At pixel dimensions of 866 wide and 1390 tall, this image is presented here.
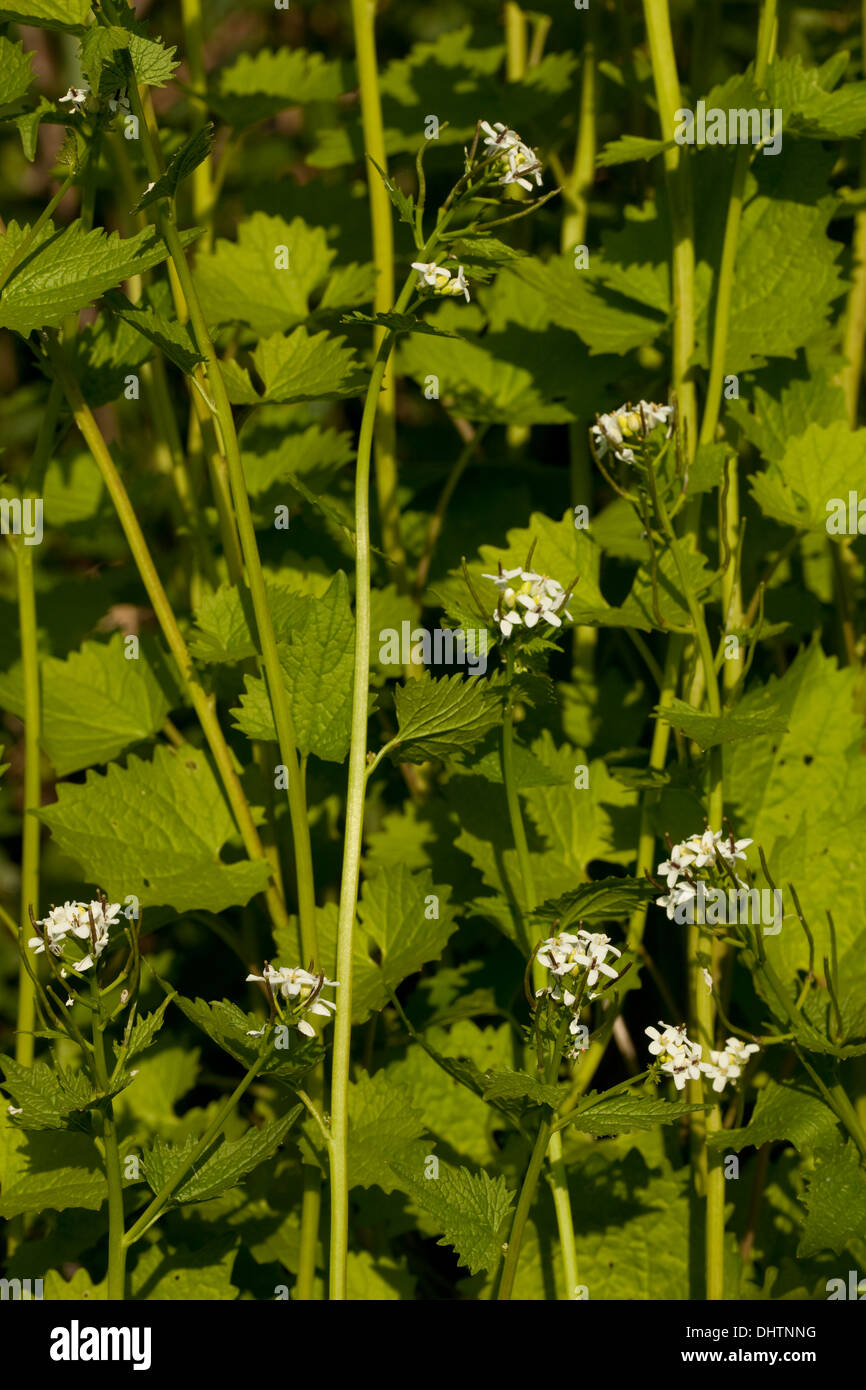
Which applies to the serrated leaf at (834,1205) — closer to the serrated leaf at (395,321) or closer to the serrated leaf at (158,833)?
the serrated leaf at (158,833)

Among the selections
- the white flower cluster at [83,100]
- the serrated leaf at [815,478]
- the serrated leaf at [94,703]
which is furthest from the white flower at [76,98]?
the serrated leaf at [815,478]

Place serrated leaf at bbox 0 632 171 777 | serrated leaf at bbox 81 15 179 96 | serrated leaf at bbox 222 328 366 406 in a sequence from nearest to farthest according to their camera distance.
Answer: serrated leaf at bbox 81 15 179 96 → serrated leaf at bbox 222 328 366 406 → serrated leaf at bbox 0 632 171 777

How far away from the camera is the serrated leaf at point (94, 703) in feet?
3.69

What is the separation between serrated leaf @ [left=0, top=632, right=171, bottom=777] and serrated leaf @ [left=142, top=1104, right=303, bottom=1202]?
1.26ft

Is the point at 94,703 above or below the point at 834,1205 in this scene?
above

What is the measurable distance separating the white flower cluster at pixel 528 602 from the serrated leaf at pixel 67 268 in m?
0.31

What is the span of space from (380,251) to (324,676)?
0.48m

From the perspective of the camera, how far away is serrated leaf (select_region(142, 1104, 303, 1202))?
81 centimetres

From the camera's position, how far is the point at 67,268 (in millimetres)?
856

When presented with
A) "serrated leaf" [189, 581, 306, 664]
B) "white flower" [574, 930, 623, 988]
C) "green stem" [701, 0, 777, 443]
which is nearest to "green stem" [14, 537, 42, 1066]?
"serrated leaf" [189, 581, 306, 664]

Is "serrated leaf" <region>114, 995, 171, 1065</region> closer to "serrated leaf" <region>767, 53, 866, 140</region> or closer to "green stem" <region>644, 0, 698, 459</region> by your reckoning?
"green stem" <region>644, 0, 698, 459</region>

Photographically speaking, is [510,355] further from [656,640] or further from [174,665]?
[174,665]

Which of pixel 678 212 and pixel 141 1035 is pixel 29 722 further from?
pixel 678 212

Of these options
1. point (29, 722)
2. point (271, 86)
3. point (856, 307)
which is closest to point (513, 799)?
point (29, 722)
